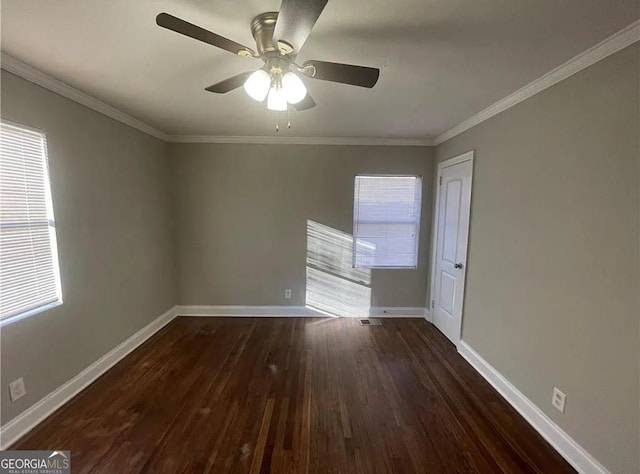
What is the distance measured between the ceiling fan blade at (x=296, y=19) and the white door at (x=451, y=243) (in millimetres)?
2324

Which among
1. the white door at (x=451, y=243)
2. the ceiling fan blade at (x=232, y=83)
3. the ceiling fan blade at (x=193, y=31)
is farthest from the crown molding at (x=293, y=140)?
the ceiling fan blade at (x=193, y=31)

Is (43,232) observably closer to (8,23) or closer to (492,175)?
(8,23)

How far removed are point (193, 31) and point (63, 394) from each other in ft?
8.75

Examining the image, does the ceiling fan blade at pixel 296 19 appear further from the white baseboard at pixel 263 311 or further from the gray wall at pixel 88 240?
the white baseboard at pixel 263 311

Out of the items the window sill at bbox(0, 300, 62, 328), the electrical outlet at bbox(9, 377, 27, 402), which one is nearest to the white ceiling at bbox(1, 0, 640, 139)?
the window sill at bbox(0, 300, 62, 328)

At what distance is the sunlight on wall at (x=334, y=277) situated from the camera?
3848 mm

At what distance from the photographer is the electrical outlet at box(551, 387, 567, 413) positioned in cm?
182

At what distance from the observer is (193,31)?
1.15 m

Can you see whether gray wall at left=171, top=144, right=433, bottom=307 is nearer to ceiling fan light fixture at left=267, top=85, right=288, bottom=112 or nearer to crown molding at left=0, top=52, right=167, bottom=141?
crown molding at left=0, top=52, right=167, bottom=141

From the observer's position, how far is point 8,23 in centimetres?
141

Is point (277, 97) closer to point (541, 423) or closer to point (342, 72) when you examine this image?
point (342, 72)

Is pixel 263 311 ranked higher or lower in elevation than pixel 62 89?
lower

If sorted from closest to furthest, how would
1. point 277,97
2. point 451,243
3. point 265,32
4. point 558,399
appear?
point 265,32
point 277,97
point 558,399
point 451,243

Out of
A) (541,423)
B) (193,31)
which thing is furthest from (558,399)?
(193,31)
